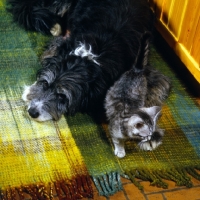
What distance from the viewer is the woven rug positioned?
2.03m

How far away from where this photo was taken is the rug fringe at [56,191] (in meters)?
1.95

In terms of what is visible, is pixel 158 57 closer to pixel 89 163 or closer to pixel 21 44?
pixel 21 44

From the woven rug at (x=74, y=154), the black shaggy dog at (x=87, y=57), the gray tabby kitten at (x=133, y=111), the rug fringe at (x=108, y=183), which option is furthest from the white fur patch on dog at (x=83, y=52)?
the rug fringe at (x=108, y=183)

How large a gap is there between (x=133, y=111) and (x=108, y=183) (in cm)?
37

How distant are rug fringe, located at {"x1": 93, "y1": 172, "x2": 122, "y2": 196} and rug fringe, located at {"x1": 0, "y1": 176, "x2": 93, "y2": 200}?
0.15 feet

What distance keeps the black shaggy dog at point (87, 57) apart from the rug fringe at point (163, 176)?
1.50ft

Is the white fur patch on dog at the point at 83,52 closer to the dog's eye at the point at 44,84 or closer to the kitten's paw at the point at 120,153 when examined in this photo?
the dog's eye at the point at 44,84

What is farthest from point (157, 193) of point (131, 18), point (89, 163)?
point (131, 18)

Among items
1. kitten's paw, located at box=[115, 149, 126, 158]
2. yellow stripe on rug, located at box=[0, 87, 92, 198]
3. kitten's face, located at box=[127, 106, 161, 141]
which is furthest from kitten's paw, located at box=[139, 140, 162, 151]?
yellow stripe on rug, located at box=[0, 87, 92, 198]

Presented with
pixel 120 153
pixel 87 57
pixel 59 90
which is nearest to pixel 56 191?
pixel 120 153

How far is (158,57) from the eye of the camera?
308 cm

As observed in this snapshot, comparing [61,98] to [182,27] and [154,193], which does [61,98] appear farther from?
[182,27]

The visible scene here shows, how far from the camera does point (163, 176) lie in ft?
7.11

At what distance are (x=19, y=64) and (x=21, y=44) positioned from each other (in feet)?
0.80
